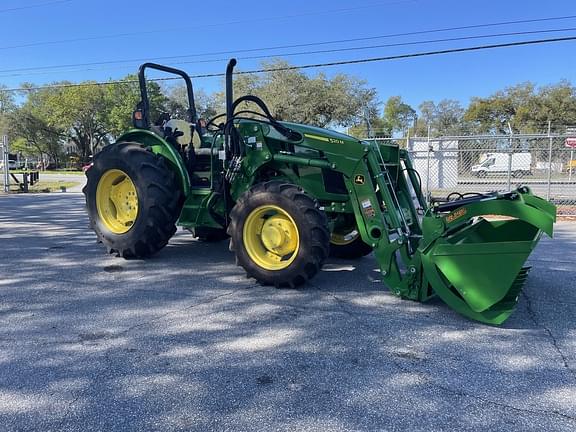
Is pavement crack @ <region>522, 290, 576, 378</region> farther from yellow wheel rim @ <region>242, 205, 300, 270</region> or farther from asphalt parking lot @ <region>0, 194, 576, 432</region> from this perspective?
yellow wheel rim @ <region>242, 205, 300, 270</region>

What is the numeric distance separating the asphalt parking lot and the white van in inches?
533

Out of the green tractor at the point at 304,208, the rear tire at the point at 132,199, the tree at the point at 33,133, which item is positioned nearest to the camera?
the green tractor at the point at 304,208

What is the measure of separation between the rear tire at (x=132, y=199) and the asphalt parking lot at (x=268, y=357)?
0.55m

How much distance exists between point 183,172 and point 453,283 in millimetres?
3485

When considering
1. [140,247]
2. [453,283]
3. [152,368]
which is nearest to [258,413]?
[152,368]

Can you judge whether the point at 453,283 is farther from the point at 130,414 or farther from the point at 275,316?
the point at 130,414

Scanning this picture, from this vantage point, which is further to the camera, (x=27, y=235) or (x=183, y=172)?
(x=27, y=235)

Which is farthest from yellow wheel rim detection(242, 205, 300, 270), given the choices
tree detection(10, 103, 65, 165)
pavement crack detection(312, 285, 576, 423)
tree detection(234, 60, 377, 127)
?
tree detection(10, 103, 65, 165)

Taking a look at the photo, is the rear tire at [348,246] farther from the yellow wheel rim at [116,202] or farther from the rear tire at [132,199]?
the yellow wheel rim at [116,202]

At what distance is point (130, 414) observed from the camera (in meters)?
2.60

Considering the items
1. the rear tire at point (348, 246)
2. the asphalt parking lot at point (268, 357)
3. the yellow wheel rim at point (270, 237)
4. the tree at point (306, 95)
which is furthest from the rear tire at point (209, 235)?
the tree at point (306, 95)

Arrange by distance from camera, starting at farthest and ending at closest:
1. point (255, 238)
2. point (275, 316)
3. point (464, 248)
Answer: point (255, 238), point (275, 316), point (464, 248)

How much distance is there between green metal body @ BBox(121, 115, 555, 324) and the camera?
12.6 ft

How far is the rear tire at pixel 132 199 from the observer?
18.7ft
